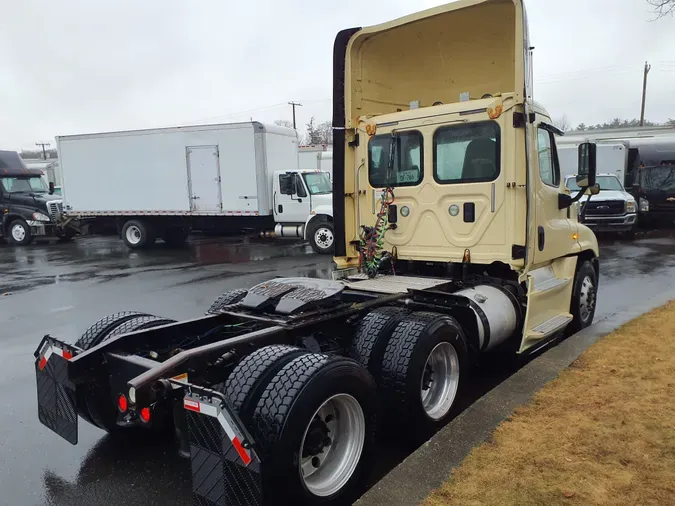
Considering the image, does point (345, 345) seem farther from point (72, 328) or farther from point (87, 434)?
point (72, 328)

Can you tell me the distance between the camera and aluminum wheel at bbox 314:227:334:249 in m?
15.3

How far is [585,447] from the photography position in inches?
130

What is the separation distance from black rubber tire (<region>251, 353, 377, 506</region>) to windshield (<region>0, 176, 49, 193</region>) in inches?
872

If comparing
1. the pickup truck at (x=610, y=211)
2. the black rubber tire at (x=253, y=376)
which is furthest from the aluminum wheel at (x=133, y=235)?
the black rubber tire at (x=253, y=376)

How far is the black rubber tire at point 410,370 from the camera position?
378cm

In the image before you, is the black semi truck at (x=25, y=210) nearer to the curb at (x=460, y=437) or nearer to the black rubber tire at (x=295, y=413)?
the curb at (x=460, y=437)

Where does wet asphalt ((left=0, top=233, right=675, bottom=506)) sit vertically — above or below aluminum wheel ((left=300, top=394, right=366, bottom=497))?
below

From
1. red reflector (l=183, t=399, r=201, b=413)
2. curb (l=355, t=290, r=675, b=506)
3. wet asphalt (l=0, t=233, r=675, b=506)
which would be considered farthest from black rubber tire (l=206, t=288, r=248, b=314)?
curb (l=355, t=290, r=675, b=506)

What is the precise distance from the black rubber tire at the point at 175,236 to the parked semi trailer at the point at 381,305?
44.7 feet

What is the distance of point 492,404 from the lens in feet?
13.1

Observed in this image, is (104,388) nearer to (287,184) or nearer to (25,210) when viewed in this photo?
(287,184)

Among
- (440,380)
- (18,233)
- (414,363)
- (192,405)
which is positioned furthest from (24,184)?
(192,405)

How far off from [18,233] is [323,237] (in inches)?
518

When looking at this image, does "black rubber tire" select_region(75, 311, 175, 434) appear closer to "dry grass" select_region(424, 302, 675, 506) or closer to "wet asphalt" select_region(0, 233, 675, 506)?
"wet asphalt" select_region(0, 233, 675, 506)
